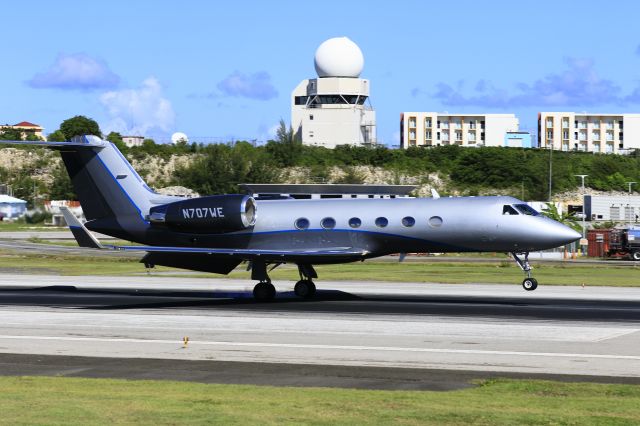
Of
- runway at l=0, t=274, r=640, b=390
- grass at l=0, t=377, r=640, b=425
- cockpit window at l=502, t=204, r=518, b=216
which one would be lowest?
runway at l=0, t=274, r=640, b=390

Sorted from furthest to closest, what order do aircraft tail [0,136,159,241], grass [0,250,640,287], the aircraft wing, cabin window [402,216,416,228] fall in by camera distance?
grass [0,250,640,287]
aircraft tail [0,136,159,241]
cabin window [402,216,416,228]
the aircraft wing

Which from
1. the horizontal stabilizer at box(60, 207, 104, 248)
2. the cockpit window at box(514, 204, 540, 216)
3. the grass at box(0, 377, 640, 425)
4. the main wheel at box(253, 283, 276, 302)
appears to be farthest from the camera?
the main wheel at box(253, 283, 276, 302)

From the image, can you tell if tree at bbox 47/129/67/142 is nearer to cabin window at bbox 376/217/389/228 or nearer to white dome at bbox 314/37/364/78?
white dome at bbox 314/37/364/78

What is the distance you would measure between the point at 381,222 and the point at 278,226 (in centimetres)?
370

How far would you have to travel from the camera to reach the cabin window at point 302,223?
3353 cm

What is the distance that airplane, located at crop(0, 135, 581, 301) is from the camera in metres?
31.9

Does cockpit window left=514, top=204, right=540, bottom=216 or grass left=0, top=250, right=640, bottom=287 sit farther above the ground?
cockpit window left=514, top=204, right=540, bottom=216

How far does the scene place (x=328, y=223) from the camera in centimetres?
3338

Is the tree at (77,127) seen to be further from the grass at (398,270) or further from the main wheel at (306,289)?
the main wheel at (306,289)

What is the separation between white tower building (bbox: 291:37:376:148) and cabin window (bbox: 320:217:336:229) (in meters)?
102

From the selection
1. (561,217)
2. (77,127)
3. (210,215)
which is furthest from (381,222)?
(77,127)

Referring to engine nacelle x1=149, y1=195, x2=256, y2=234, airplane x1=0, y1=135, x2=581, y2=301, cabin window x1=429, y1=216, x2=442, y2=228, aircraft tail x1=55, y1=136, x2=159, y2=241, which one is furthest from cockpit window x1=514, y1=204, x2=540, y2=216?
aircraft tail x1=55, y1=136, x2=159, y2=241

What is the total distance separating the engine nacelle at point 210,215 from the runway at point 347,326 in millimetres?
2585

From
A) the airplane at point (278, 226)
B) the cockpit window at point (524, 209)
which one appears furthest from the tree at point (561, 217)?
the airplane at point (278, 226)
